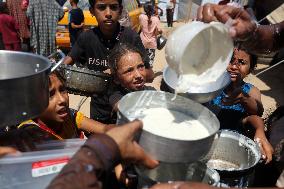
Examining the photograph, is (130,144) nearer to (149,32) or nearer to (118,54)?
(118,54)

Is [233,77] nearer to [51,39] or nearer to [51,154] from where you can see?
[51,154]

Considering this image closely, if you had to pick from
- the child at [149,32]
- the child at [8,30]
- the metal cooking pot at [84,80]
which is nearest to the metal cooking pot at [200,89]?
the metal cooking pot at [84,80]

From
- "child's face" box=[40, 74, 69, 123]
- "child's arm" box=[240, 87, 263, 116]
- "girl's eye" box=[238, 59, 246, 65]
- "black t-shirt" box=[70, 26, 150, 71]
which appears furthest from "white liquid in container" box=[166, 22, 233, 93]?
"black t-shirt" box=[70, 26, 150, 71]

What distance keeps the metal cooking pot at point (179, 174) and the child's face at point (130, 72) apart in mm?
1129

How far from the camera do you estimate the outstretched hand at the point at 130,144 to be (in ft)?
4.33

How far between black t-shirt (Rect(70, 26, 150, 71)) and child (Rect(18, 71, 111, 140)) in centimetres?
90

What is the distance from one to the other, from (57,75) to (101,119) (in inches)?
33.7

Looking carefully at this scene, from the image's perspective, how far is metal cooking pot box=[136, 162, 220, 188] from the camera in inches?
62.5

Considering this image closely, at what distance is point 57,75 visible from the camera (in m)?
2.24

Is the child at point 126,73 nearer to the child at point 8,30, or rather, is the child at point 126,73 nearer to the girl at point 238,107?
the girl at point 238,107

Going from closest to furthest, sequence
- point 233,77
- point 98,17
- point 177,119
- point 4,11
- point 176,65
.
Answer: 1. point 176,65
2. point 177,119
3. point 233,77
4. point 98,17
5. point 4,11

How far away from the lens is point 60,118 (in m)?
2.15

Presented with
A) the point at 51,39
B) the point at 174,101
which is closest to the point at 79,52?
the point at 174,101

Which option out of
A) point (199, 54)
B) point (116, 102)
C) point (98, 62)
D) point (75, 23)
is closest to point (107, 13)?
point (98, 62)
